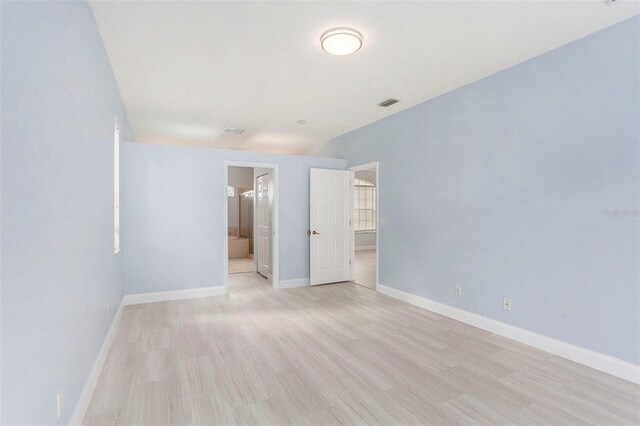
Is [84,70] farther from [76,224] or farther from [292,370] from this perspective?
[292,370]

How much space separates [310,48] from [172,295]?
12.7 feet

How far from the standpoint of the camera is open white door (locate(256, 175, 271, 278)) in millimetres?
6134

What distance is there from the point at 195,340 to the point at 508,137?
12.4ft

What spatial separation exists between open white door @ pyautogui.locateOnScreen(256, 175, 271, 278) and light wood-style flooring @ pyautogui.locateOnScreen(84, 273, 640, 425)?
2305 millimetres

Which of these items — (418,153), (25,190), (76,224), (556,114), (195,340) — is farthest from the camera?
(418,153)

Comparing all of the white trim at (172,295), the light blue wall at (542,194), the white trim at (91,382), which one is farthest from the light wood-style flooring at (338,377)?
the white trim at (172,295)

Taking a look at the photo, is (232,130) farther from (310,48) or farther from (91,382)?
(91,382)

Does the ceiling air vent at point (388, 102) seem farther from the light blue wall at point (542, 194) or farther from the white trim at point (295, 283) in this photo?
the white trim at point (295, 283)

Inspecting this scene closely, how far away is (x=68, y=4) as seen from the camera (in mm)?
1858

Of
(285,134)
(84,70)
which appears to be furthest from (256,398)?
(285,134)

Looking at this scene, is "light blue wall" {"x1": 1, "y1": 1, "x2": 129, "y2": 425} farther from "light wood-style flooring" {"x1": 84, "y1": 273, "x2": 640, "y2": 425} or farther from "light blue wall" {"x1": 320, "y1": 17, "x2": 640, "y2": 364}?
"light blue wall" {"x1": 320, "y1": 17, "x2": 640, "y2": 364}

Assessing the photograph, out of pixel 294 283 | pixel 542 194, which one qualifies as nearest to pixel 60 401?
pixel 542 194

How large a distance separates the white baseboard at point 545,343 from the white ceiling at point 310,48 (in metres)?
2.65

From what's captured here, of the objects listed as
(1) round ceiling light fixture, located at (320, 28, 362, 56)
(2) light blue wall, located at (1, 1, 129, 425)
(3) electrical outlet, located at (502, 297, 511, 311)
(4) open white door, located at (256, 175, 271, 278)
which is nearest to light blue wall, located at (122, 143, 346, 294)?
(4) open white door, located at (256, 175, 271, 278)
